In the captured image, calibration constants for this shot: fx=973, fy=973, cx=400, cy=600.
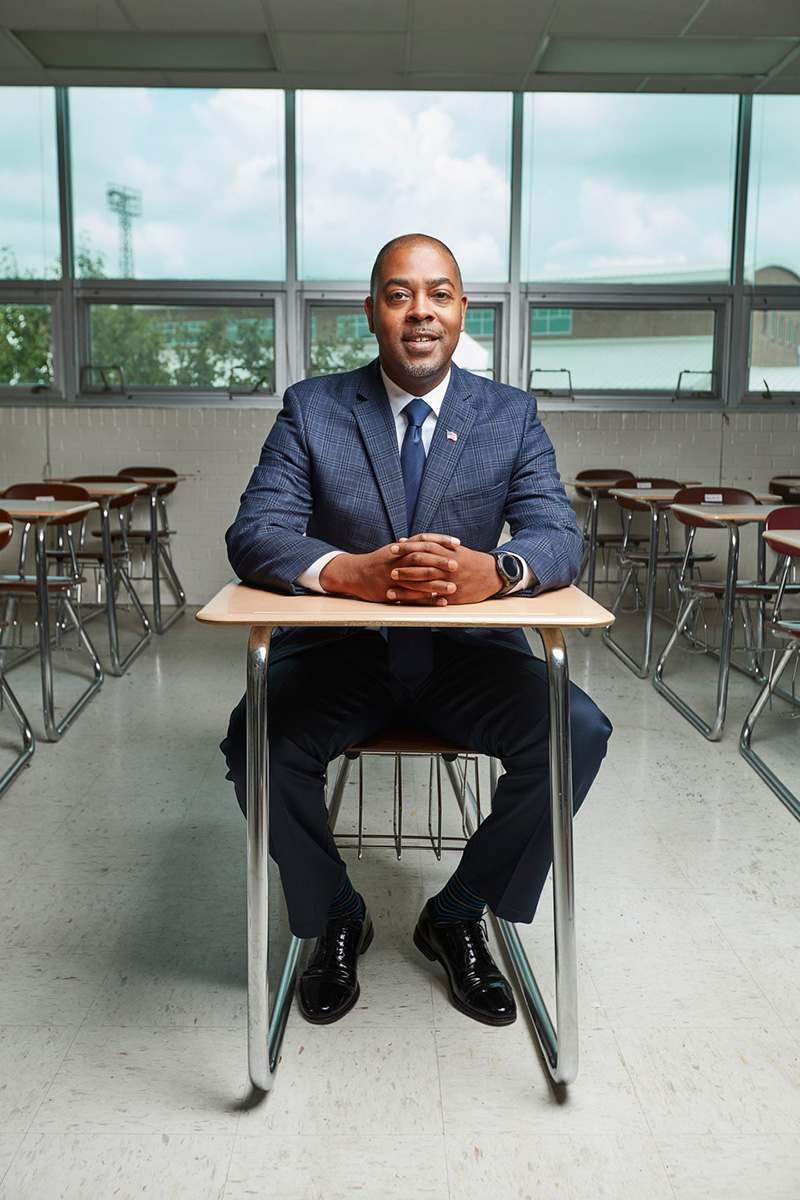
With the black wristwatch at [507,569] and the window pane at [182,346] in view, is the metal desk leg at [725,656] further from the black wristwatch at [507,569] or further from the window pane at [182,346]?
the window pane at [182,346]

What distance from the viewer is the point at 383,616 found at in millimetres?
1309

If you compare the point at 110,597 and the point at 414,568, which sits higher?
the point at 414,568

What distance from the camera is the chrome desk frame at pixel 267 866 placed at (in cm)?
140

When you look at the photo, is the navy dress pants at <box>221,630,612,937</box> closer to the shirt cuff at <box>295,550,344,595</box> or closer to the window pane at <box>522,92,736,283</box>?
the shirt cuff at <box>295,550,344,595</box>

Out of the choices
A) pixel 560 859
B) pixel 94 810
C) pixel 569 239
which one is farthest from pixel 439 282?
pixel 569 239

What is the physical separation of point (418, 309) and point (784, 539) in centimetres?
158

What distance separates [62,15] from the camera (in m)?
5.29

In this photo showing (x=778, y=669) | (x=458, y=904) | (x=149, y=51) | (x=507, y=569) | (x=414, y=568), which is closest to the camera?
(x=414, y=568)

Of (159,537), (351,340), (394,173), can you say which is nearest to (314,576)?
(159,537)

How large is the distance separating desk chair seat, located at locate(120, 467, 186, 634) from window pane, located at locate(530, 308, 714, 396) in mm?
2500

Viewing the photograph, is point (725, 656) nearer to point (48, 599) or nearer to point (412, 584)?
point (412, 584)

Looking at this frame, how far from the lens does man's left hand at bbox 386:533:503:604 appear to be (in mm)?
1430

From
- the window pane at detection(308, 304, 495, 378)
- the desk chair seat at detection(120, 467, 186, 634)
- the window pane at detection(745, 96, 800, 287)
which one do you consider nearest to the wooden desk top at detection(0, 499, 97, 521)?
the desk chair seat at detection(120, 467, 186, 634)

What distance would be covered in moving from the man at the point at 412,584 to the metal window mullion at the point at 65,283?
481 centimetres
